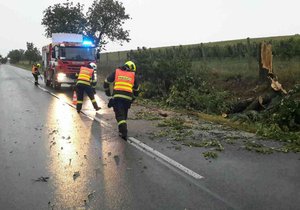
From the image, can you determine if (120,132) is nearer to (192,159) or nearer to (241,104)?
(192,159)

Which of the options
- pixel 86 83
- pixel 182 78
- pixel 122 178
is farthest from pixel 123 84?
pixel 182 78

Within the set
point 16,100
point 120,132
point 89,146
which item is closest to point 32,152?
point 89,146

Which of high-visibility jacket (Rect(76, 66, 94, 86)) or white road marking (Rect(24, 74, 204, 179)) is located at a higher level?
high-visibility jacket (Rect(76, 66, 94, 86))

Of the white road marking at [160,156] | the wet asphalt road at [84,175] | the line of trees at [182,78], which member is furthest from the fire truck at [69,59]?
the white road marking at [160,156]

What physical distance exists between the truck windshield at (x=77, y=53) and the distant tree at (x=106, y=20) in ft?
85.9

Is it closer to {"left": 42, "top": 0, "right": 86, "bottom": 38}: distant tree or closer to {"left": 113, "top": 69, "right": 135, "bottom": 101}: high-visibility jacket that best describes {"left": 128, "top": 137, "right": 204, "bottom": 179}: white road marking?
{"left": 113, "top": 69, "right": 135, "bottom": 101}: high-visibility jacket

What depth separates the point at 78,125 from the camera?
38.2ft

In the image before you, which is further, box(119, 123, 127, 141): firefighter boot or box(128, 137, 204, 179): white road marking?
box(119, 123, 127, 141): firefighter boot

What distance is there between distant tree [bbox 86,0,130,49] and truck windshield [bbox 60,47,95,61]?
26177 mm

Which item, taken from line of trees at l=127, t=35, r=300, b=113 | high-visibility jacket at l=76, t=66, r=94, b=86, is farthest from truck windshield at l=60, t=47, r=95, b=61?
high-visibility jacket at l=76, t=66, r=94, b=86

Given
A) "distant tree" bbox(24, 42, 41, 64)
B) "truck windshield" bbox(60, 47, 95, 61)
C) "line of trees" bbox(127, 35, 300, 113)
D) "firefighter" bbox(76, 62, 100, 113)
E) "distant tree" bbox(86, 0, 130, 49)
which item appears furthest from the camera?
"distant tree" bbox(24, 42, 41, 64)

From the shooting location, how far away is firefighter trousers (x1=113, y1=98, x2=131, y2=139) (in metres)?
9.74

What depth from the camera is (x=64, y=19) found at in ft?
171

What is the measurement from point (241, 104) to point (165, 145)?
21.7ft
